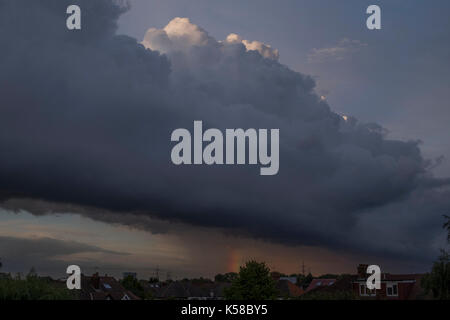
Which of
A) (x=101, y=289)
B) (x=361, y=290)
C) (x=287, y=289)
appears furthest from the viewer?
(x=287, y=289)

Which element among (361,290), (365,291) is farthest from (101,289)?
(365,291)

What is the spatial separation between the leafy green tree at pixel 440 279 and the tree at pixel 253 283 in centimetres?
3570

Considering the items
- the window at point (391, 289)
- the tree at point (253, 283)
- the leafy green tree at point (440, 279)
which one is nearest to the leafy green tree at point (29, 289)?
the leafy green tree at point (440, 279)

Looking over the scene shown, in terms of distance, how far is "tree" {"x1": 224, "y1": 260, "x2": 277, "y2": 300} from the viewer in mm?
86812

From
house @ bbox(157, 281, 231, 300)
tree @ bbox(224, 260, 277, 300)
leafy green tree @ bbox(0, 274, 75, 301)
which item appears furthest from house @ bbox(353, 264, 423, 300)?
house @ bbox(157, 281, 231, 300)

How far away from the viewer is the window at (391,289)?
284 ft

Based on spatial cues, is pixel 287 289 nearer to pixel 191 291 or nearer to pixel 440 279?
pixel 191 291

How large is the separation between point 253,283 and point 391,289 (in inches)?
927

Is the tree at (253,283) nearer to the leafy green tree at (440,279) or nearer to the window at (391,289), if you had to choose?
the window at (391,289)

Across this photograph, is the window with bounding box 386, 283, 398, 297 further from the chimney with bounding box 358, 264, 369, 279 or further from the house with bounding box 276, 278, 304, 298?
the house with bounding box 276, 278, 304, 298

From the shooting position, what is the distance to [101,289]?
111625 mm

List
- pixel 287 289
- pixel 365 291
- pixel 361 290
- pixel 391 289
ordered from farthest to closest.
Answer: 1. pixel 287 289
2. pixel 361 290
3. pixel 365 291
4. pixel 391 289
